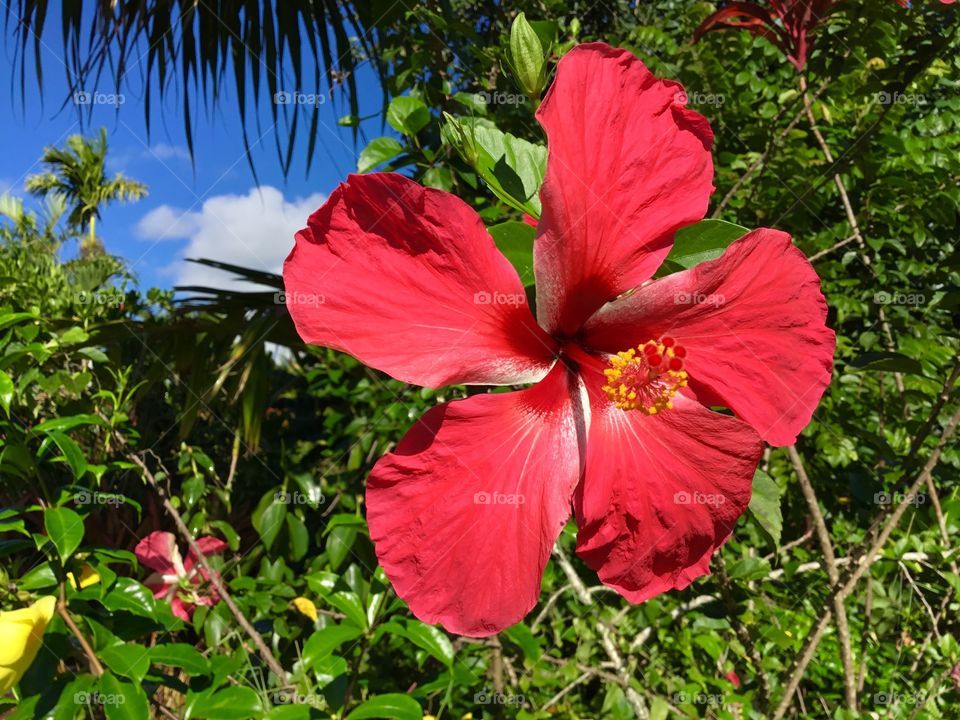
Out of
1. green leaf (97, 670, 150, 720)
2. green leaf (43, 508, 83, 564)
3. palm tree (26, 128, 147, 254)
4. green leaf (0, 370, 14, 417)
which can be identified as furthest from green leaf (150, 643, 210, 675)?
palm tree (26, 128, 147, 254)

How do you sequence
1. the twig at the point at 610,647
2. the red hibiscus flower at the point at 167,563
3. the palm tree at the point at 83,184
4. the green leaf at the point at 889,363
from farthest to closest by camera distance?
the palm tree at the point at 83,184
the red hibiscus flower at the point at 167,563
the twig at the point at 610,647
the green leaf at the point at 889,363

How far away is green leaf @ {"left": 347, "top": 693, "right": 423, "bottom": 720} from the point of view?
3.51 ft

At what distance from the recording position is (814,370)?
0.70m

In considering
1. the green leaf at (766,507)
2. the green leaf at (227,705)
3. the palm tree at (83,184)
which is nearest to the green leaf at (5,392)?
the green leaf at (227,705)

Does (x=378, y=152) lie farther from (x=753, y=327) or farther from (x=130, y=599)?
(x=130, y=599)

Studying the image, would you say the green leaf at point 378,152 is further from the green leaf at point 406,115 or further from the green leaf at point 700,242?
the green leaf at point 700,242

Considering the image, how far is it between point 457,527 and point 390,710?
1.94ft

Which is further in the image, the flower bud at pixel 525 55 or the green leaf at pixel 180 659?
the green leaf at pixel 180 659

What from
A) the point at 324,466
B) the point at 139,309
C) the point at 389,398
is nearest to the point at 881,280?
the point at 389,398

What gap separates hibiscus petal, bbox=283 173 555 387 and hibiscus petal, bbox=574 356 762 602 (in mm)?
207

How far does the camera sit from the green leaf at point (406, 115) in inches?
46.7

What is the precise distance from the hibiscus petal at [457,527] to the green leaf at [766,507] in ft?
0.78

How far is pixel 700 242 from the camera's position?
0.73m

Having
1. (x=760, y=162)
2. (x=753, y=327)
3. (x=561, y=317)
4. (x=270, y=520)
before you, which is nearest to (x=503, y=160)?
(x=561, y=317)
